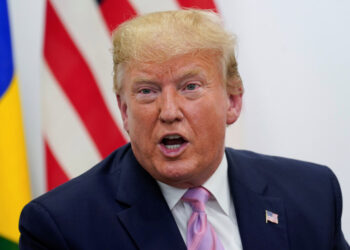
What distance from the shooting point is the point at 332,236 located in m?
1.67

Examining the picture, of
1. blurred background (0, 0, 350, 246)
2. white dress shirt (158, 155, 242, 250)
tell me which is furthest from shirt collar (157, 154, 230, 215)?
blurred background (0, 0, 350, 246)

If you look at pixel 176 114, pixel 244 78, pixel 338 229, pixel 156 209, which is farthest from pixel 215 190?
pixel 244 78

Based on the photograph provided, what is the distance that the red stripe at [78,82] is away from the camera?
7.73 feet

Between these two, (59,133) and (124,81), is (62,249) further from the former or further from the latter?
(59,133)

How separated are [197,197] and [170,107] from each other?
298 millimetres

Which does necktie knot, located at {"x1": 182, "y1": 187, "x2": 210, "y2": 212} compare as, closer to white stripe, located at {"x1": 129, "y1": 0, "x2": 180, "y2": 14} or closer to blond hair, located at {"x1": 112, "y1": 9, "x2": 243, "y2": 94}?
blond hair, located at {"x1": 112, "y1": 9, "x2": 243, "y2": 94}

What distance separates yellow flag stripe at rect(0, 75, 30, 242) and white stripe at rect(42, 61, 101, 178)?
0.12m

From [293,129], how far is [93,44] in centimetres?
106

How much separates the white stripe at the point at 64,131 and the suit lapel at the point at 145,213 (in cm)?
82

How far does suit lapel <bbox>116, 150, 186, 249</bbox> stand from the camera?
1458 millimetres

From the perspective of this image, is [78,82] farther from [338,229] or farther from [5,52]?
[338,229]

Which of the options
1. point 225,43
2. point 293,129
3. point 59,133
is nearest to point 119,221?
point 225,43

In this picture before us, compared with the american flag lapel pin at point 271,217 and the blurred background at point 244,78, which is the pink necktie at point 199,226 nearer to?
the american flag lapel pin at point 271,217

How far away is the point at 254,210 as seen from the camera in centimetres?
161
